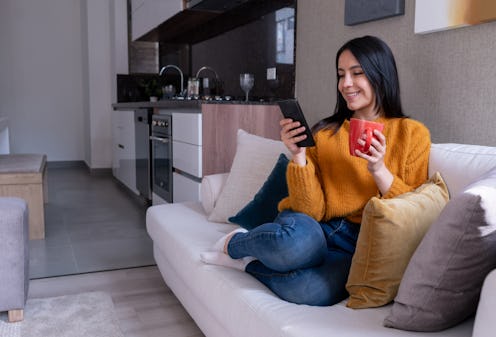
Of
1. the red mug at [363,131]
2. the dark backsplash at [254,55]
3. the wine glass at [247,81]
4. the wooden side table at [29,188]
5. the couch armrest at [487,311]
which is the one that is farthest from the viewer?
the wine glass at [247,81]

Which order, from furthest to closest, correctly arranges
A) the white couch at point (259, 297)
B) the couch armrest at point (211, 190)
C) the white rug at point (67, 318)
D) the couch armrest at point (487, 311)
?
1. the couch armrest at point (211, 190)
2. the white rug at point (67, 318)
3. the white couch at point (259, 297)
4. the couch armrest at point (487, 311)

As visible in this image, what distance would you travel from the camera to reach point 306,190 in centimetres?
172

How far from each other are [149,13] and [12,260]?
3.56 m

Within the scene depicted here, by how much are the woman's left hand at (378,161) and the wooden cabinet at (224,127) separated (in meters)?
1.62

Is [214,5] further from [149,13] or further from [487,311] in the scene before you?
[487,311]

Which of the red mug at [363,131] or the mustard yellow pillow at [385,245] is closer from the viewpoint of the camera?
the mustard yellow pillow at [385,245]

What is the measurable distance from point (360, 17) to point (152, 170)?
2.37 meters

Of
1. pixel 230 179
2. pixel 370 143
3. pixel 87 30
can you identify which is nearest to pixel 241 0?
pixel 230 179

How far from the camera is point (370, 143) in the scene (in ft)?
4.81

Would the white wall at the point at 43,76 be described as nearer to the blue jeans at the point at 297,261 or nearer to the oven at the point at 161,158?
the oven at the point at 161,158

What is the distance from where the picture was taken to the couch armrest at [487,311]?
942 mm

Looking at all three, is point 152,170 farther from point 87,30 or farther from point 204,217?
point 87,30

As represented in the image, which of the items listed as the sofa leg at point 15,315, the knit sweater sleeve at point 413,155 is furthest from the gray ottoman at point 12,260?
the knit sweater sleeve at point 413,155

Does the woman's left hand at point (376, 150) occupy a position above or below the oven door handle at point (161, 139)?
above
